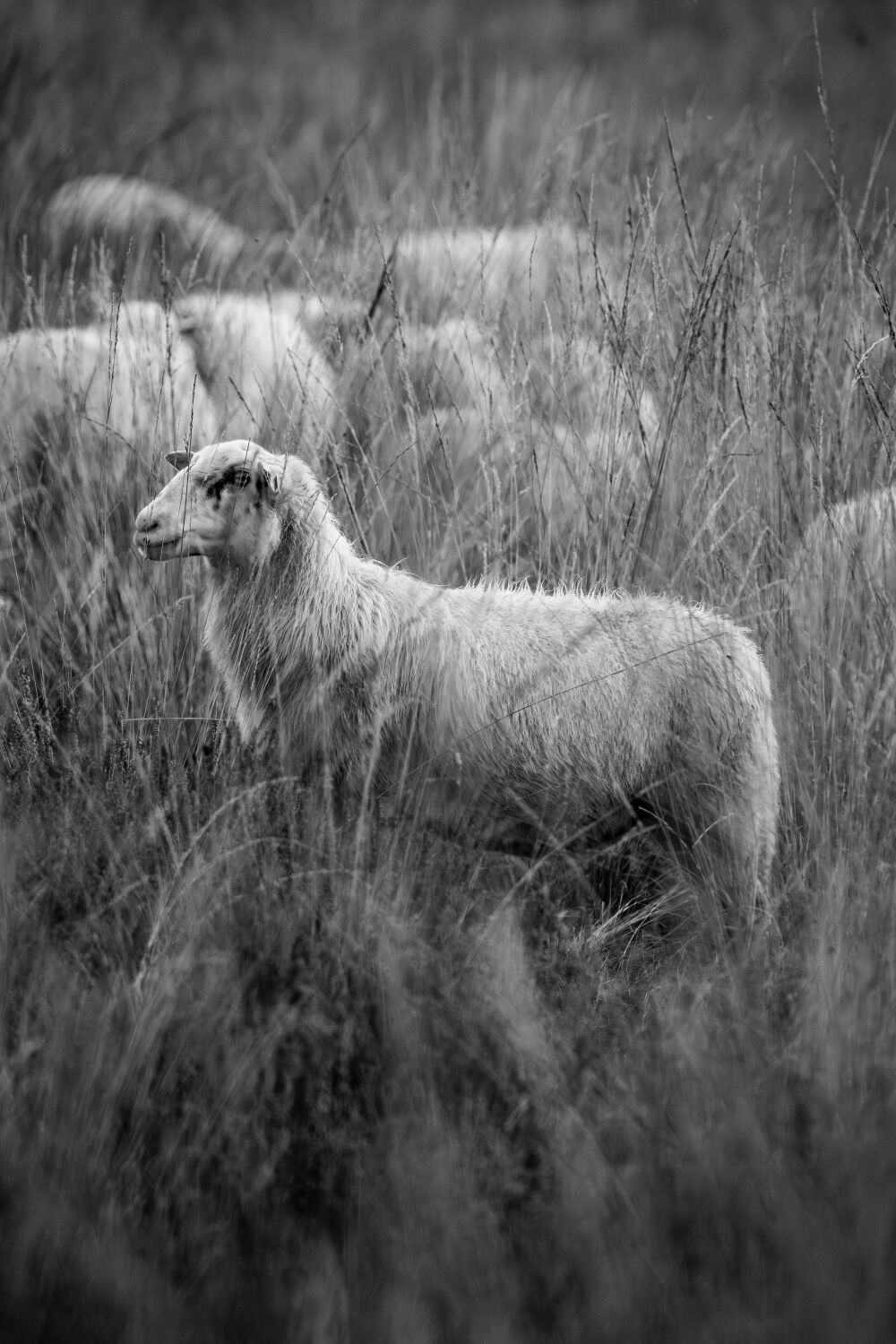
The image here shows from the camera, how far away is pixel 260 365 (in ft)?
12.4

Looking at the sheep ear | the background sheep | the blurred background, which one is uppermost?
the blurred background

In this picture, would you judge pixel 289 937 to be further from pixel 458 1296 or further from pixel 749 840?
pixel 749 840

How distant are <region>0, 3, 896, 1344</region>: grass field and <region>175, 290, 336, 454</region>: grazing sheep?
24 centimetres

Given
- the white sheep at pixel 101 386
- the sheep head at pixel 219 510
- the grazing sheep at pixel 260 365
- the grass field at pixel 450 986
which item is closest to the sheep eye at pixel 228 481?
the sheep head at pixel 219 510

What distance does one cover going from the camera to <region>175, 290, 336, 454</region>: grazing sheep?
3117 mm

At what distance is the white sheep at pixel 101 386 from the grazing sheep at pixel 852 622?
1661mm

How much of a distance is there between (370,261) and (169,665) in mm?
1919

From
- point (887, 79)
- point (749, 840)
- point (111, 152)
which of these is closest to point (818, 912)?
point (749, 840)

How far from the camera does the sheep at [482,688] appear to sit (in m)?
2.26

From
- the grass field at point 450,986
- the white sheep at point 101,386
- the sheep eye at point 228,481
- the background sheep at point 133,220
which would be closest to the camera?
the grass field at point 450,986

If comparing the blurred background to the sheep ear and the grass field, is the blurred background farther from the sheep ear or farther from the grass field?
the sheep ear

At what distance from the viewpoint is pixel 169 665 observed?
2.58m

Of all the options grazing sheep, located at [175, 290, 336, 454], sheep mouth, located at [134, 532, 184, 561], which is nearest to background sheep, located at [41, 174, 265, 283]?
grazing sheep, located at [175, 290, 336, 454]

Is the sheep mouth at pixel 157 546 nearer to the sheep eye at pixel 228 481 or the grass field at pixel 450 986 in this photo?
the sheep eye at pixel 228 481
